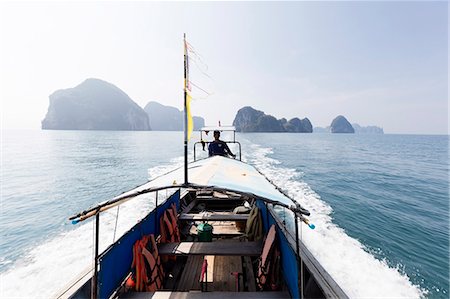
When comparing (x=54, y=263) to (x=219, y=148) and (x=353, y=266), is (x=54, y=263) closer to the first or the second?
(x=219, y=148)

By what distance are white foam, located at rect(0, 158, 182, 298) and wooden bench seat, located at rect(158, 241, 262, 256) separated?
305 centimetres

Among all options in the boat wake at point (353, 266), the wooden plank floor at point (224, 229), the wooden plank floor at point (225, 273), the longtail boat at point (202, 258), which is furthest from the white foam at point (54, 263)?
the boat wake at point (353, 266)

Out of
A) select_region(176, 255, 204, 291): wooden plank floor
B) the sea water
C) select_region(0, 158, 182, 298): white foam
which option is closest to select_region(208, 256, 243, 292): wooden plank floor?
select_region(176, 255, 204, 291): wooden plank floor

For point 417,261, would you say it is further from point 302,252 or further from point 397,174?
point 397,174

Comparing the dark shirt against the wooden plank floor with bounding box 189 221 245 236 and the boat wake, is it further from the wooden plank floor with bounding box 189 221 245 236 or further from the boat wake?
the boat wake

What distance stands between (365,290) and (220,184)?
810 centimetres

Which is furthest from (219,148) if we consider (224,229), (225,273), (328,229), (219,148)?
(328,229)

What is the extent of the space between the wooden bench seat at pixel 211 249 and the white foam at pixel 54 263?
3.05 meters

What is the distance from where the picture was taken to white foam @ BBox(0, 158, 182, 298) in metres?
8.77

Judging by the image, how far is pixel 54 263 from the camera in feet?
33.7

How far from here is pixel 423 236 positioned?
44.3 feet

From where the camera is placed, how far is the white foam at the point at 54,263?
28.8 ft

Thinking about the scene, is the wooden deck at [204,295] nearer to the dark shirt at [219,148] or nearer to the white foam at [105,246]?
the white foam at [105,246]

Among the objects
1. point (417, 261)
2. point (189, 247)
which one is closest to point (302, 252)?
point (189, 247)
